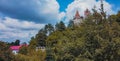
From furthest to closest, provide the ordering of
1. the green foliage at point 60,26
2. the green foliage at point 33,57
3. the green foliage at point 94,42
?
the green foliage at point 60,26 < the green foliage at point 33,57 < the green foliage at point 94,42

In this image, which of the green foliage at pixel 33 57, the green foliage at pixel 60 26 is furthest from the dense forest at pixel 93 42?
the green foliage at pixel 60 26

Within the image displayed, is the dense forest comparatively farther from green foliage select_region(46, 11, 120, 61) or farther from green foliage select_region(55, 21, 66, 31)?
green foliage select_region(55, 21, 66, 31)

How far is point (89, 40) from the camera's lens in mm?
21781

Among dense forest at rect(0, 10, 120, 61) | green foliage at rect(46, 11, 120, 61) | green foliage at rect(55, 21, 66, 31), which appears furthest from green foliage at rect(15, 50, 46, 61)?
green foliage at rect(55, 21, 66, 31)

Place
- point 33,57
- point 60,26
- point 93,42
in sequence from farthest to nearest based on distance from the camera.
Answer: point 60,26 < point 33,57 < point 93,42

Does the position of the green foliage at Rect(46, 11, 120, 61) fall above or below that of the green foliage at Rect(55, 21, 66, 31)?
below

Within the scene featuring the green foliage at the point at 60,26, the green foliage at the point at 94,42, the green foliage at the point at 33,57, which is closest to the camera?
the green foliage at the point at 94,42

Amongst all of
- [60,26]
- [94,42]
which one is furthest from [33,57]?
[60,26]

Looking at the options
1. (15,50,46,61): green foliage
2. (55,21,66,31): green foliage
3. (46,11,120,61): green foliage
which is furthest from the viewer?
(55,21,66,31): green foliage

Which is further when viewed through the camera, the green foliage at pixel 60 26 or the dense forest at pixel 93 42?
the green foliage at pixel 60 26

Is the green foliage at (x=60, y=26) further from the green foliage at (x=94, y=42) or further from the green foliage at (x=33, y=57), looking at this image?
the green foliage at (x=94, y=42)

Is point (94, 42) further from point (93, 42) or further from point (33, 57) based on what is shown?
point (33, 57)

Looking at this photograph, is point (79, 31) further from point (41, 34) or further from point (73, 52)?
→ point (41, 34)

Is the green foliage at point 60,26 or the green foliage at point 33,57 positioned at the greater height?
the green foliage at point 60,26
